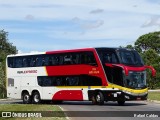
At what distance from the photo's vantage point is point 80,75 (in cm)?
3353

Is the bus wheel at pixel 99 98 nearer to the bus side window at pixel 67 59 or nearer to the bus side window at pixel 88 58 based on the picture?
the bus side window at pixel 88 58

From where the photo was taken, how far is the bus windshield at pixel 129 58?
1246 inches

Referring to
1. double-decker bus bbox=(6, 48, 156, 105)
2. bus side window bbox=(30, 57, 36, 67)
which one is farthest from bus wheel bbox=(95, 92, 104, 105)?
bus side window bbox=(30, 57, 36, 67)

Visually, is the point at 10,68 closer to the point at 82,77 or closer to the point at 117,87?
the point at 82,77

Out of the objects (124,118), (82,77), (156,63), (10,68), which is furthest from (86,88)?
(156,63)

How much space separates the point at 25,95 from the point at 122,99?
10.3 meters

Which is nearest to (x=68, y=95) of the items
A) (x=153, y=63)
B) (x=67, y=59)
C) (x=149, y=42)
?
(x=67, y=59)

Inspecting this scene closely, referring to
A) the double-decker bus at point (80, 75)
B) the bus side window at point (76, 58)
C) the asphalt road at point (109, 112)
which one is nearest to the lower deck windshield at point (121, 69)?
the double-decker bus at point (80, 75)

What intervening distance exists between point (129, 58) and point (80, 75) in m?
3.83

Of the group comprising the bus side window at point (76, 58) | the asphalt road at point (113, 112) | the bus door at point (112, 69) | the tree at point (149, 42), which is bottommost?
the asphalt road at point (113, 112)

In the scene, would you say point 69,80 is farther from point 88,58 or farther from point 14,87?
point 14,87

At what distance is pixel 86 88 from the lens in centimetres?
3331

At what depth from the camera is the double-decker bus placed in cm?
3155

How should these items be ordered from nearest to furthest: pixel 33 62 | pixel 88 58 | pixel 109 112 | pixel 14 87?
1. pixel 109 112
2. pixel 88 58
3. pixel 33 62
4. pixel 14 87
